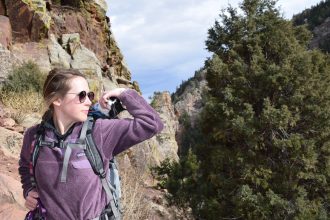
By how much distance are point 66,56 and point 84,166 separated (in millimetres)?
15503

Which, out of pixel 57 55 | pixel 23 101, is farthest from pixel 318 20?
pixel 23 101

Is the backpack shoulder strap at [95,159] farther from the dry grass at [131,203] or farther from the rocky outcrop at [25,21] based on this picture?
the rocky outcrop at [25,21]

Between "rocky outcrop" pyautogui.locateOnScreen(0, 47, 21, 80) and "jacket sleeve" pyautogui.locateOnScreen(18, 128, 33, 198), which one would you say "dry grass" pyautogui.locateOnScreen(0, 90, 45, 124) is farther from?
"jacket sleeve" pyautogui.locateOnScreen(18, 128, 33, 198)

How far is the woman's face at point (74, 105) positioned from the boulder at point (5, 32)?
13.0 m

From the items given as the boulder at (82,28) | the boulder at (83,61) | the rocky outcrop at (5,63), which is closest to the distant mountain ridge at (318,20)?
the boulder at (82,28)

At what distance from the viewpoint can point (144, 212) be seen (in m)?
6.74

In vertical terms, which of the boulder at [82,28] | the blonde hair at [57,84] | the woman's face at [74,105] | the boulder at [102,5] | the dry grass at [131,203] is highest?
the boulder at [102,5]

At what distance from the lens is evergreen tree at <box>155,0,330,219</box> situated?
14930 mm

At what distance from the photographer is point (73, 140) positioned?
2170mm

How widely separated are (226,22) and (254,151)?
20.4 feet

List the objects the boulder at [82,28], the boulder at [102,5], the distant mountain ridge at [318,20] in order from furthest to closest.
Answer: the distant mountain ridge at [318,20], the boulder at [102,5], the boulder at [82,28]

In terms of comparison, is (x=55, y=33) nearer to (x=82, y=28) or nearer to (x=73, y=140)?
(x=82, y=28)

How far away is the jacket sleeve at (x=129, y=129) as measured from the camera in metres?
2.21

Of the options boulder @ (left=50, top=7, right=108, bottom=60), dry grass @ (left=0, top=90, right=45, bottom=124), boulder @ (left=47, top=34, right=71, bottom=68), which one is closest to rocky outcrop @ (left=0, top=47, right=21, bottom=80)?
dry grass @ (left=0, top=90, right=45, bottom=124)
